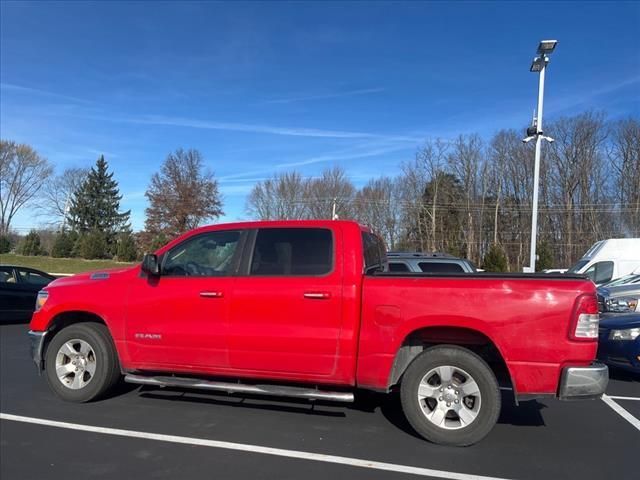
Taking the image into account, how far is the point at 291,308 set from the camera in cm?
452

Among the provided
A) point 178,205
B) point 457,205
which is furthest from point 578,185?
point 178,205

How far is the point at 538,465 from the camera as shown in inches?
151

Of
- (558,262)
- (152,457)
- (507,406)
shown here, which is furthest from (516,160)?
(152,457)

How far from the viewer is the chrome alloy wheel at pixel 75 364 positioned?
203 inches

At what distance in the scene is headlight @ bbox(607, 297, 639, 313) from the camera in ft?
28.3

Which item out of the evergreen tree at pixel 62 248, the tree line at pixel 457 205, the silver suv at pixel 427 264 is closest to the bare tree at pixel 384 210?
the tree line at pixel 457 205

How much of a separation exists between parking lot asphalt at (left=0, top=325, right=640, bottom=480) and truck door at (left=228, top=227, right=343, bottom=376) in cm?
65

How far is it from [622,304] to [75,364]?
8.98 meters

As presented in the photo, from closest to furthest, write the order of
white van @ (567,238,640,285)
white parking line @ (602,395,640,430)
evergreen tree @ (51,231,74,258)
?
white parking line @ (602,395,640,430), white van @ (567,238,640,285), evergreen tree @ (51,231,74,258)

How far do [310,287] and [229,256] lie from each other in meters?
1.00

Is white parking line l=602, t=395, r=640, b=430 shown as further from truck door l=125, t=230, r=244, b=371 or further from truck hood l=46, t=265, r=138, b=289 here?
truck hood l=46, t=265, r=138, b=289

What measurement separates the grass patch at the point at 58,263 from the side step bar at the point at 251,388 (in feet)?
110

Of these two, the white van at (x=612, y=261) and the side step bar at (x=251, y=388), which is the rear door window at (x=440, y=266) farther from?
the white van at (x=612, y=261)

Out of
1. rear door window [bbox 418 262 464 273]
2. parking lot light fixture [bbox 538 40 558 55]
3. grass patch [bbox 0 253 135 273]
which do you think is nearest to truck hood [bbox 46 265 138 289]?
rear door window [bbox 418 262 464 273]
